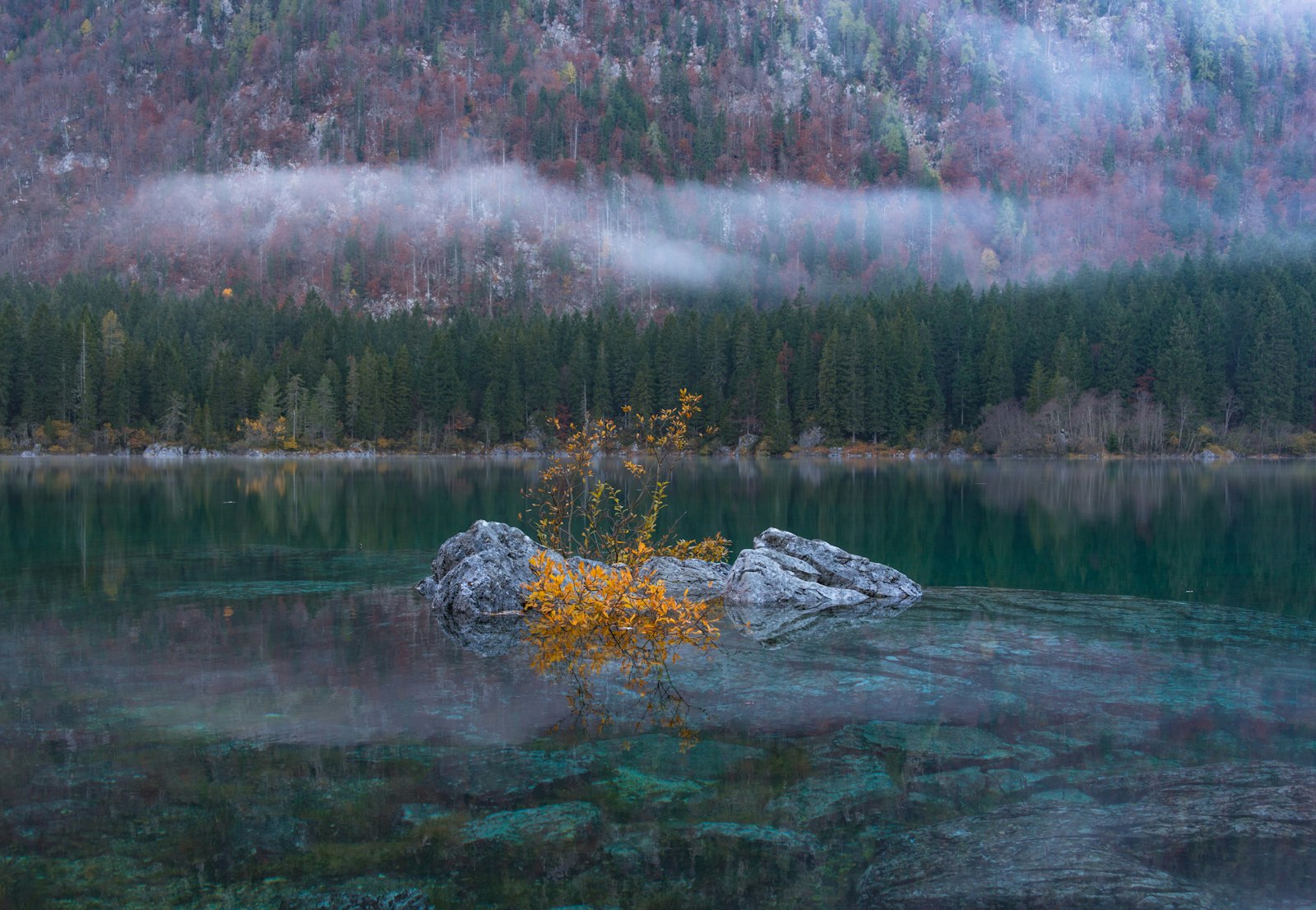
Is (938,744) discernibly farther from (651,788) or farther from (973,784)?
(651,788)

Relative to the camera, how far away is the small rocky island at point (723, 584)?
705 inches

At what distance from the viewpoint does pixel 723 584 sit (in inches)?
859

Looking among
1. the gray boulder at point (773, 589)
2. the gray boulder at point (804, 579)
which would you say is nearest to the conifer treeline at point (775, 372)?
the gray boulder at point (804, 579)

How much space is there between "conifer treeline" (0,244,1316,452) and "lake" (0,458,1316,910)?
9366 centimetres

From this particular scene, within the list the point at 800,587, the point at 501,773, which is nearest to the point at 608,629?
the point at 501,773

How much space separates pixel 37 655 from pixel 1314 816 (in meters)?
16.8

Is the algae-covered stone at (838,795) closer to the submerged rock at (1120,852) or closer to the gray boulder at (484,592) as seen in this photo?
the submerged rock at (1120,852)

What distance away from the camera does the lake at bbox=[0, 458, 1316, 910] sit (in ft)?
24.5

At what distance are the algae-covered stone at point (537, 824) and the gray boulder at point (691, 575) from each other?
11.9m

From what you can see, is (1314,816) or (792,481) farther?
(792,481)

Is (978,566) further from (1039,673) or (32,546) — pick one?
(32,546)

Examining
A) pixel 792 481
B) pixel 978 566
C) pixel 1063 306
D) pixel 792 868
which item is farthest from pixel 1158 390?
pixel 792 868

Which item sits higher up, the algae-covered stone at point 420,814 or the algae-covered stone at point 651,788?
the algae-covered stone at point 420,814

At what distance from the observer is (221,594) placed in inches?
813
